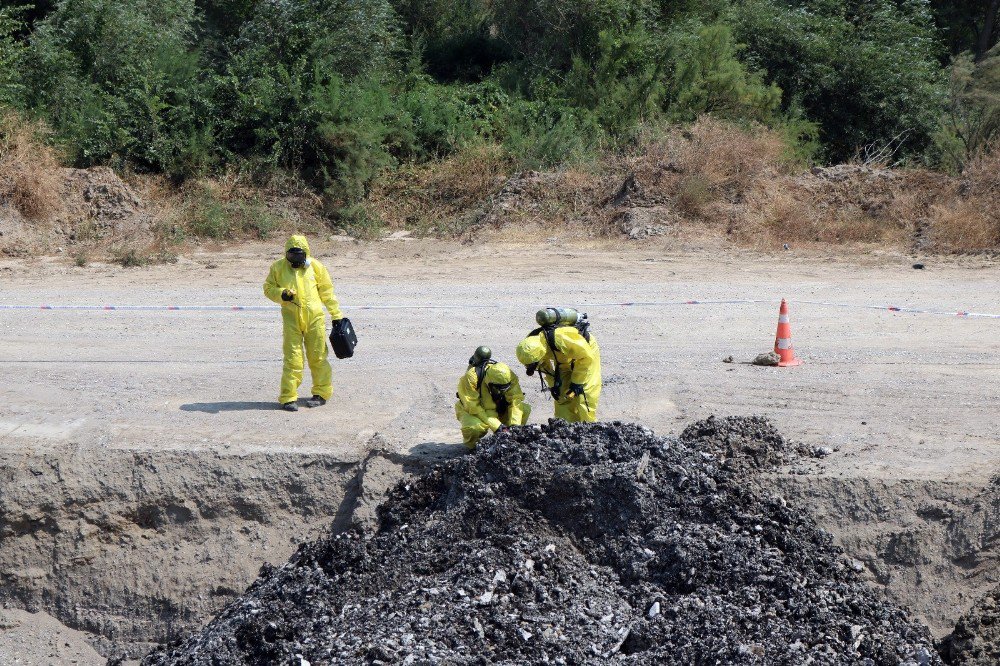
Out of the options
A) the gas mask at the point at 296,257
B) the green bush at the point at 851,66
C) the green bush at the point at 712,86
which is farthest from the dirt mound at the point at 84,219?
the green bush at the point at 851,66

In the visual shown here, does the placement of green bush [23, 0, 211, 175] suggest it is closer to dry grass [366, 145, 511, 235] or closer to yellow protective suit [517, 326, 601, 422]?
dry grass [366, 145, 511, 235]

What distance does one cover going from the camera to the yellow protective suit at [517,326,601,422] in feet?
26.3

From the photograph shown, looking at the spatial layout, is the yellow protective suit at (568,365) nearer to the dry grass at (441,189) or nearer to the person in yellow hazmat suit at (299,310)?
the person in yellow hazmat suit at (299,310)

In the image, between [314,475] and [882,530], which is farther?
[314,475]

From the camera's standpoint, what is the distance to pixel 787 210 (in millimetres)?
18109

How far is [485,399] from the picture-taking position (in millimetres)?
8375

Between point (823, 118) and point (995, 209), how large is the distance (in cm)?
626

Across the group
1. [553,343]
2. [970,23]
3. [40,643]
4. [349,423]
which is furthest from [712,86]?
[40,643]

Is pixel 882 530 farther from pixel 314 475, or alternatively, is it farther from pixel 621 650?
pixel 314 475

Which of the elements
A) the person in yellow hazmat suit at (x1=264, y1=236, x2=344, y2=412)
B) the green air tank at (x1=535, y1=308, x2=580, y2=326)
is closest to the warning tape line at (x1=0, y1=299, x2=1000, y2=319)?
the person in yellow hazmat suit at (x1=264, y1=236, x2=344, y2=412)

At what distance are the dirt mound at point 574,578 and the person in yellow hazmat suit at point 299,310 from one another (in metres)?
1.98

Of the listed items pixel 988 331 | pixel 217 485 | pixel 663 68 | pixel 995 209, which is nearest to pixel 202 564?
pixel 217 485

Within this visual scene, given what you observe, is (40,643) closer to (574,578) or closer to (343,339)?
(343,339)

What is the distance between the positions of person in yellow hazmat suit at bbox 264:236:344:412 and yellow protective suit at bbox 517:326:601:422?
225cm
